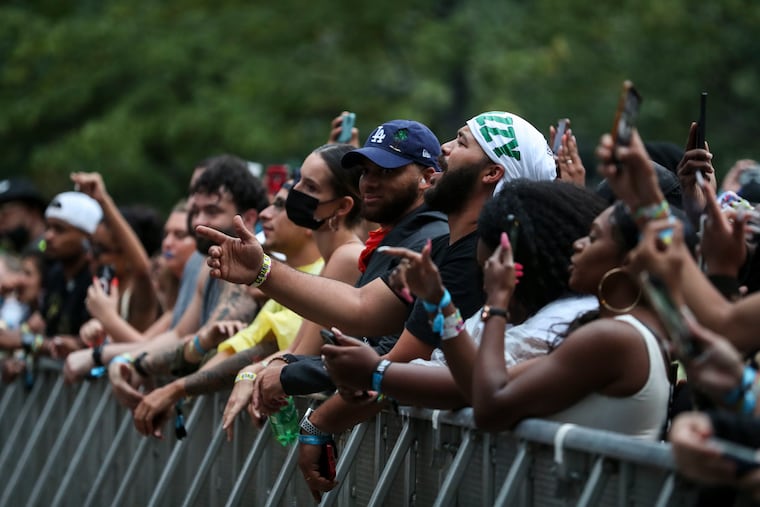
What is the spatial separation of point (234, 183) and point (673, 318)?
4.98 meters

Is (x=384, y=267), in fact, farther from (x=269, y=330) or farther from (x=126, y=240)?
(x=126, y=240)

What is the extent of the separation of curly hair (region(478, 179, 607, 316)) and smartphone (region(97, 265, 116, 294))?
15.5 ft

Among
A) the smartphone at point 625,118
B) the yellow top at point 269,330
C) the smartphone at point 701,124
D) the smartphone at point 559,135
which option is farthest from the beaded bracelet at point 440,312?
the yellow top at point 269,330

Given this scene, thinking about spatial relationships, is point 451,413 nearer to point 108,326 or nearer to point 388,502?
point 388,502

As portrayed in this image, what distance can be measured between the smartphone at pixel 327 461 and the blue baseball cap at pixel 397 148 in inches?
49.1

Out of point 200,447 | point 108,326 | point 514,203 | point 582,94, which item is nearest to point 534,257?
point 514,203

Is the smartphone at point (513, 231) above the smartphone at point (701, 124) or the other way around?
the other way around

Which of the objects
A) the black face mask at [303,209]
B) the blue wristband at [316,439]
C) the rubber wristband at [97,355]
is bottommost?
the rubber wristband at [97,355]

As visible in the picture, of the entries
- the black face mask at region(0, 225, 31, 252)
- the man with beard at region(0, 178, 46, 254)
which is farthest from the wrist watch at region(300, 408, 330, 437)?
the black face mask at region(0, 225, 31, 252)

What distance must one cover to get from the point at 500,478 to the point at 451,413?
340 millimetres

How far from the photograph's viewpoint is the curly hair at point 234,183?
8281mm

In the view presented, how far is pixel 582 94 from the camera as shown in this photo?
2236 centimetres

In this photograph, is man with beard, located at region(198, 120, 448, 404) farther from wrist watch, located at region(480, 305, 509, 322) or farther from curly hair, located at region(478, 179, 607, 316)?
wrist watch, located at region(480, 305, 509, 322)

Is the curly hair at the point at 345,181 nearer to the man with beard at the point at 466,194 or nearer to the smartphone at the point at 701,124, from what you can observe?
the man with beard at the point at 466,194
